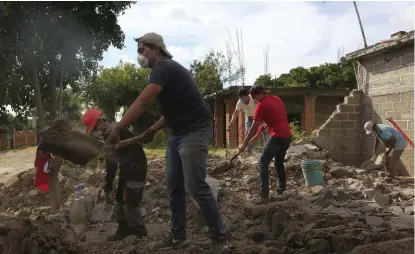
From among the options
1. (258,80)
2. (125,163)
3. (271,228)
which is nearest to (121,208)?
(125,163)

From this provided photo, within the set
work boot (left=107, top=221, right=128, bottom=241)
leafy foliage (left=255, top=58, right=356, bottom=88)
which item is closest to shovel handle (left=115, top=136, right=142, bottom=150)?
work boot (left=107, top=221, right=128, bottom=241)

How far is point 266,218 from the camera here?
4.80 meters

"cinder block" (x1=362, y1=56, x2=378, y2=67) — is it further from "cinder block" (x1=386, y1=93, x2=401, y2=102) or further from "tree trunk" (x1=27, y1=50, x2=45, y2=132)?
"tree trunk" (x1=27, y1=50, x2=45, y2=132)

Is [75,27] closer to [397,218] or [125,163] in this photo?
[125,163]

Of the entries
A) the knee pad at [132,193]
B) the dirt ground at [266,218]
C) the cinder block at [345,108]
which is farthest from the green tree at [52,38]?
the knee pad at [132,193]

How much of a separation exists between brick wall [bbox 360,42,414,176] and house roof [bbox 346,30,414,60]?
147 mm

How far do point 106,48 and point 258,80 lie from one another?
16.6 meters

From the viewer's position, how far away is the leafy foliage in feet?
85.1

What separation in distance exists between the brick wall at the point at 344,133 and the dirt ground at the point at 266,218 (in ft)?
3.80

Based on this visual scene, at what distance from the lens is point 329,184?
7473 mm

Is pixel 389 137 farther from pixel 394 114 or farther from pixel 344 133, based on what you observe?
pixel 344 133

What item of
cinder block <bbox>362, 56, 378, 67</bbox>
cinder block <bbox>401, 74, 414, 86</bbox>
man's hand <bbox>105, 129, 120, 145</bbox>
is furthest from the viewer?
cinder block <bbox>362, 56, 378, 67</bbox>

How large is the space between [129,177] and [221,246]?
1.52 metres

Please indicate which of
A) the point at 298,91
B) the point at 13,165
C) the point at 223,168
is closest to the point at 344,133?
the point at 223,168
